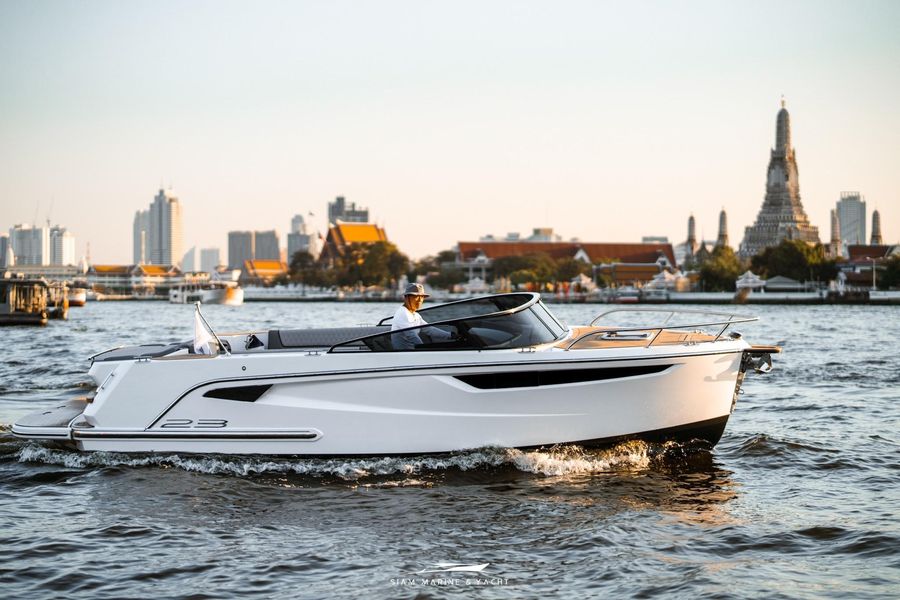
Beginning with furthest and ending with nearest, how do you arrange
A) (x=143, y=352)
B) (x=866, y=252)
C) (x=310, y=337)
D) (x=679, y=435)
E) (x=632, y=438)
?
(x=866, y=252)
(x=143, y=352)
(x=310, y=337)
(x=679, y=435)
(x=632, y=438)

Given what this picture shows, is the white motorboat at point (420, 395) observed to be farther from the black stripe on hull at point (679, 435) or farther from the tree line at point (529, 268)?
the tree line at point (529, 268)

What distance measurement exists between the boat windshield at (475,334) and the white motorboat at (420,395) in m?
0.01

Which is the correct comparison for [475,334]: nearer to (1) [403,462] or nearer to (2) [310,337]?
(1) [403,462]

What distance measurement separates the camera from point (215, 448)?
8.95 meters

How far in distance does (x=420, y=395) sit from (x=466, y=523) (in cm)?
150

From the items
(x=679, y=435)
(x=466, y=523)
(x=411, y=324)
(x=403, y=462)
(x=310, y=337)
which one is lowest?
(x=466, y=523)

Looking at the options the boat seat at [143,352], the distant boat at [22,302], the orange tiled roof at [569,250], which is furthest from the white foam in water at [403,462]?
the orange tiled roof at [569,250]

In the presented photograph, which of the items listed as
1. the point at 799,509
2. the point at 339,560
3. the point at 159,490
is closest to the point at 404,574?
Result: the point at 339,560

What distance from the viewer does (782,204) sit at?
174375mm

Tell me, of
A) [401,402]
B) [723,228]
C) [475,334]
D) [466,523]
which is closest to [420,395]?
[401,402]

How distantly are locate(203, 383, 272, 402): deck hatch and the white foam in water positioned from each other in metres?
0.61

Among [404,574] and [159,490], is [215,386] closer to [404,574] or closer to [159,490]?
[159,490]

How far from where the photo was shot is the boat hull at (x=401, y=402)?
28.3 feet

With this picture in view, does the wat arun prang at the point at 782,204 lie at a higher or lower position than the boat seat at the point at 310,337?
higher
